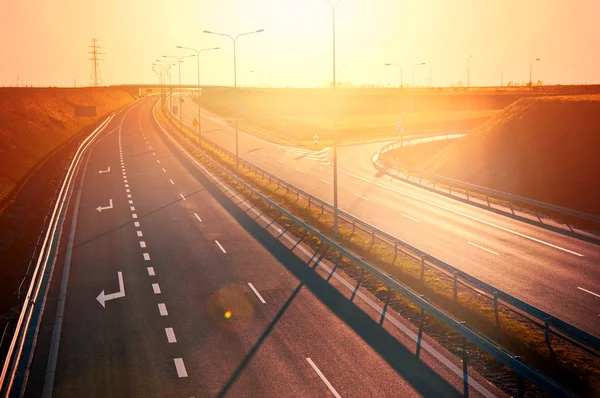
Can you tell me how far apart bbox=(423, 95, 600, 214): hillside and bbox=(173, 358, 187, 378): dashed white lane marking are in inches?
1114

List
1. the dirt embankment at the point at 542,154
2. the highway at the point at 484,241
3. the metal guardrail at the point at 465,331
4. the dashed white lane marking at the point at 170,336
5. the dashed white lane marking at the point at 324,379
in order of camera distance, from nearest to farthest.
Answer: the metal guardrail at the point at 465,331, the dashed white lane marking at the point at 324,379, the dashed white lane marking at the point at 170,336, the highway at the point at 484,241, the dirt embankment at the point at 542,154

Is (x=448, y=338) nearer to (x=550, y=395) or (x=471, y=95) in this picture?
(x=550, y=395)

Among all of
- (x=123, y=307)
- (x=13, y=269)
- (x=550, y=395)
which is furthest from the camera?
(x=13, y=269)

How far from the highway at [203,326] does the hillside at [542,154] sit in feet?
67.9

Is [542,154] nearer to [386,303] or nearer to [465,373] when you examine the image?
[386,303]

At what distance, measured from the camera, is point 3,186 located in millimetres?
44688

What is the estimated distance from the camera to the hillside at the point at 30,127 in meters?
52.3

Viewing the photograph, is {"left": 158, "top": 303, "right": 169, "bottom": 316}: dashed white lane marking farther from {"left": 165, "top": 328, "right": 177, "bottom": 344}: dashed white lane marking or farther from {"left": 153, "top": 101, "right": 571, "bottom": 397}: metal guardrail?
{"left": 153, "top": 101, "right": 571, "bottom": 397}: metal guardrail

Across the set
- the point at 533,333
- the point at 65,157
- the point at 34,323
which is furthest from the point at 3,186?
the point at 533,333

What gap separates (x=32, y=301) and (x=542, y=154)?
34.6 m

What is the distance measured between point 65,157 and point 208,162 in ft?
55.9

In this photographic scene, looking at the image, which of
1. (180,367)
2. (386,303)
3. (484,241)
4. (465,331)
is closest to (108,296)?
(180,367)

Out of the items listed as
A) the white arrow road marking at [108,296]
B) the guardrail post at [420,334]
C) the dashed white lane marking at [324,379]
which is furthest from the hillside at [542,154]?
the white arrow road marking at [108,296]

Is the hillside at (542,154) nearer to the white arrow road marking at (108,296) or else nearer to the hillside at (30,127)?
the white arrow road marking at (108,296)
